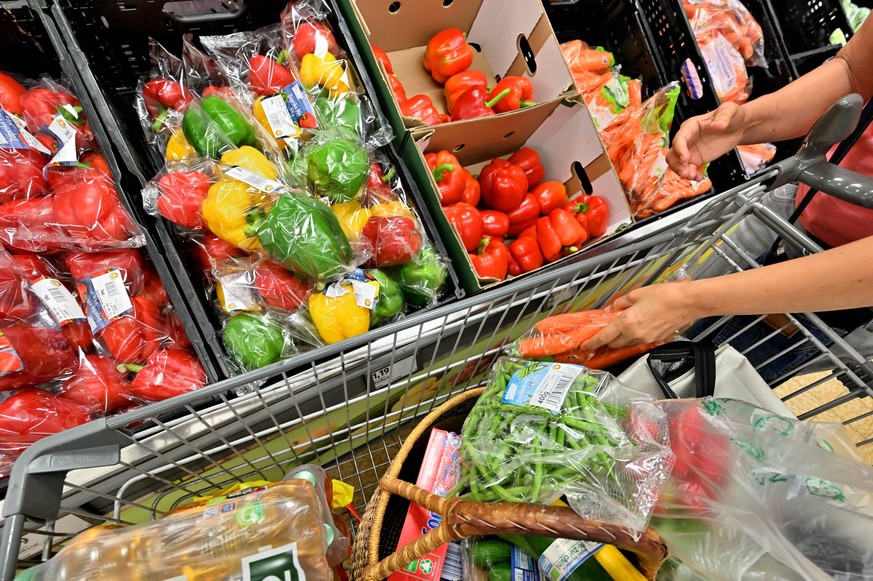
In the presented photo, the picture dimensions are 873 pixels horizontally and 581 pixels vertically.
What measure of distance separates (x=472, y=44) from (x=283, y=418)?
1.55 metres

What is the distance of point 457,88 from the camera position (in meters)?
1.64

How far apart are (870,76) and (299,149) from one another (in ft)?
4.63

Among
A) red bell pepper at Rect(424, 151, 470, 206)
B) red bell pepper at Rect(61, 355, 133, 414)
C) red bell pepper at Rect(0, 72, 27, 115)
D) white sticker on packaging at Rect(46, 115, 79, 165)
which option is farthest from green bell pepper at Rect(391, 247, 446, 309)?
red bell pepper at Rect(0, 72, 27, 115)

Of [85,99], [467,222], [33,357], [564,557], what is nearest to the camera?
[564,557]

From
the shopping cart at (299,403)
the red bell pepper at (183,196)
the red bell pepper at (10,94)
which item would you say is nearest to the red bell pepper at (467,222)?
the shopping cart at (299,403)

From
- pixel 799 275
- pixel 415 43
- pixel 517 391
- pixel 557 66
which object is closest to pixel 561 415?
pixel 517 391

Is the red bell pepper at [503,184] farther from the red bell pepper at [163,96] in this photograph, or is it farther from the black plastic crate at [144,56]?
the red bell pepper at [163,96]

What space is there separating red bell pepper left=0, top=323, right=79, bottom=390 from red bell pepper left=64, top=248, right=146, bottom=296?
14cm

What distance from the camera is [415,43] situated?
172 centimetres

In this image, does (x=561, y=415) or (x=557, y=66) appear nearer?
(x=561, y=415)

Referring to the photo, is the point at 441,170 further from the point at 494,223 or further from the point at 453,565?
the point at 453,565

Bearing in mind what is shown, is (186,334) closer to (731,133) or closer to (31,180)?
(31,180)

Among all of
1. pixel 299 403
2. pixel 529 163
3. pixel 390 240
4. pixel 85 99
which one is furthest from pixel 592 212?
pixel 85 99

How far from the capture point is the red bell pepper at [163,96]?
122 cm
